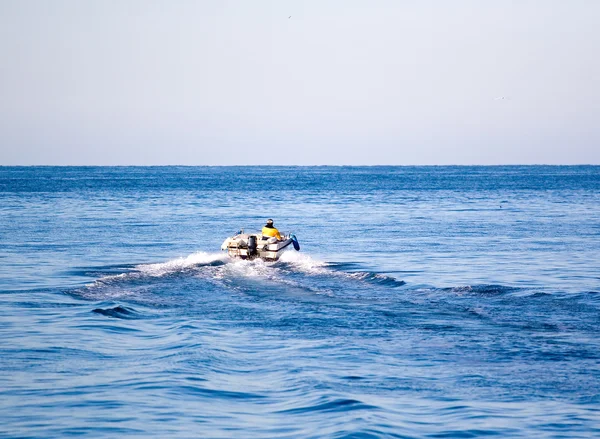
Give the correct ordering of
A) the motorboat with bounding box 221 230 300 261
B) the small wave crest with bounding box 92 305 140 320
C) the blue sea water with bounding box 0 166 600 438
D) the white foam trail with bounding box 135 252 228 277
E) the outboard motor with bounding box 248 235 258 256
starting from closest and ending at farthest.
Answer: the blue sea water with bounding box 0 166 600 438
the small wave crest with bounding box 92 305 140 320
the white foam trail with bounding box 135 252 228 277
the motorboat with bounding box 221 230 300 261
the outboard motor with bounding box 248 235 258 256

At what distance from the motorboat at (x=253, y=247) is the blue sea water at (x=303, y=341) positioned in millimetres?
483

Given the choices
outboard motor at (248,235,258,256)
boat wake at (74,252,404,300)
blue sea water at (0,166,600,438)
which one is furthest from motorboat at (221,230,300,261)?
blue sea water at (0,166,600,438)

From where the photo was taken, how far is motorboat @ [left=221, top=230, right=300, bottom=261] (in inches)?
1169

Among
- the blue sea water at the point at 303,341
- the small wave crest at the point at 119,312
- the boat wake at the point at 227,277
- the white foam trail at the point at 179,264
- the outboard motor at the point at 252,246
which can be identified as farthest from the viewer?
the outboard motor at the point at 252,246

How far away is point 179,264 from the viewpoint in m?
28.9

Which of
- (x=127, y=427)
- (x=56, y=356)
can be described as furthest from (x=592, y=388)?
(x=56, y=356)

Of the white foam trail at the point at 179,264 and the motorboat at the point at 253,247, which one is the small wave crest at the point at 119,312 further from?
the motorboat at the point at 253,247

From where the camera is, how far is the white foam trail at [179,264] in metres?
27.2

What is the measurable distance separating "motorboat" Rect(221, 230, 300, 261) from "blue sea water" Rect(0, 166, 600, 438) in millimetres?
483

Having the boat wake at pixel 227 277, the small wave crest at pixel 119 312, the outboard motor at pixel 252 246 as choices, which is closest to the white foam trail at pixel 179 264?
the boat wake at pixel 227 277

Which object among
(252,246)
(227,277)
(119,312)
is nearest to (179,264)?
(252,246)

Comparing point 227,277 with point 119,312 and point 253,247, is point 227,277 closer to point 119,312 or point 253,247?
point 253,247

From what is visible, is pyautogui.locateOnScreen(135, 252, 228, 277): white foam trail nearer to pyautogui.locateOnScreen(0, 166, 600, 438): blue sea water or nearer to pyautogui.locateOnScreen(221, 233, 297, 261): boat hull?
pyautogui.locateOnScreen(0, 166, 600, 438): blue sea water

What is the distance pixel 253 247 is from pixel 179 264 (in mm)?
2773
